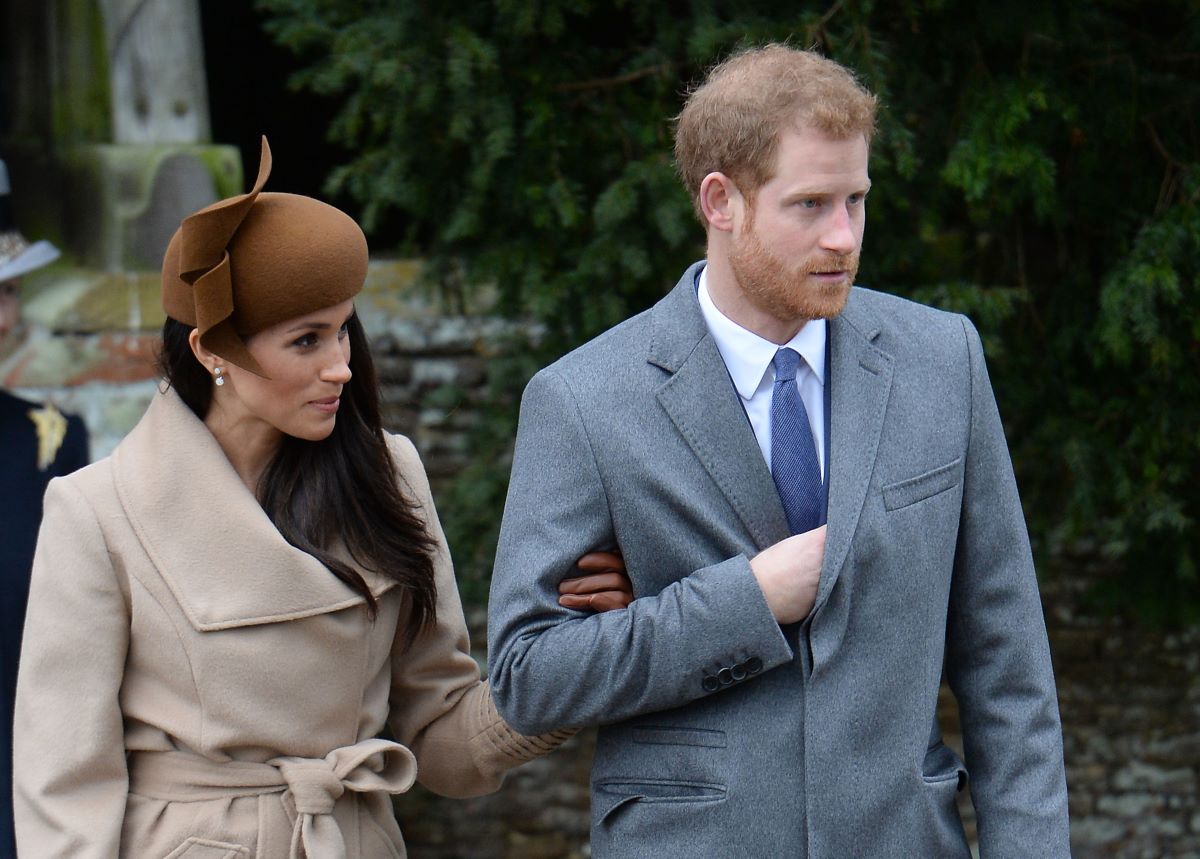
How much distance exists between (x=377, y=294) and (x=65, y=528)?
3653mm

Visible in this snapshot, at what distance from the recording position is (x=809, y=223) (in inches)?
77.4

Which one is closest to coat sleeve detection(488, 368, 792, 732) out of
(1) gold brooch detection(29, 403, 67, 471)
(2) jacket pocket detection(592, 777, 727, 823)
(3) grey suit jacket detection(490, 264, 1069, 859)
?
(3) grey suit jacket detection(490, 264, 1069, 859)

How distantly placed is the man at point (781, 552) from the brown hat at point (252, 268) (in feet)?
1.18

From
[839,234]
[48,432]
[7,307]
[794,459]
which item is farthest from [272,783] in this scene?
[7,307]

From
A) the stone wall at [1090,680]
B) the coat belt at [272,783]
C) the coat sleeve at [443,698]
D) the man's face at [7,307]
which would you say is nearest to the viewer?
the coat belt at [272,783]

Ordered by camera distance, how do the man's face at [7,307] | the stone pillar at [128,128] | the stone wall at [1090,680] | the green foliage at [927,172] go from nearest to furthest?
1. the man's face at [7,307]
2. the green foliage at [927,172]
3. the stone pillar at [128,128]
4. the stone wall at [1090,680]

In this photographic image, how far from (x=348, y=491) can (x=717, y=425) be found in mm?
616

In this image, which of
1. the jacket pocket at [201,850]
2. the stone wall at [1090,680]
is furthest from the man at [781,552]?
the stone wall at [1090,680]

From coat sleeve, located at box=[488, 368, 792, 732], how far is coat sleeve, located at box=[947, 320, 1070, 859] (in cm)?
32

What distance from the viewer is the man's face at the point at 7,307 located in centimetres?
311

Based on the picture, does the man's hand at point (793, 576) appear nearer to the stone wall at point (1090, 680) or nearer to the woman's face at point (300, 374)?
the woman's face at point (300, 374)

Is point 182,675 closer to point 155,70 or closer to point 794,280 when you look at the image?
point 794,280

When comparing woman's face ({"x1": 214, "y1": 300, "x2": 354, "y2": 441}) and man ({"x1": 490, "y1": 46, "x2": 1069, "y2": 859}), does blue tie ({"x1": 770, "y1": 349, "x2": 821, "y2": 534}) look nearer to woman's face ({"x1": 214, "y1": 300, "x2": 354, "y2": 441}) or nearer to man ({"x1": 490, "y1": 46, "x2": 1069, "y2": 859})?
man ({"x1": 490, "y1": 46, "x2": 1069, "y2": 859})

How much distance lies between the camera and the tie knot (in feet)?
6.82
